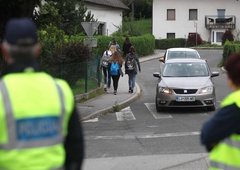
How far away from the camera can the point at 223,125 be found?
13.5ft

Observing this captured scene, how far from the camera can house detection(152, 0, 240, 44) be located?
72875 mm

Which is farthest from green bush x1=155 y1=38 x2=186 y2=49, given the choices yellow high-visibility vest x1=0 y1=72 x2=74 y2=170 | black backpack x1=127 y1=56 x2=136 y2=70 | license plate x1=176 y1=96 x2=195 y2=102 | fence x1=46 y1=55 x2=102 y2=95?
yellow high-visibility vest x1=0 y1=72 x2=74 y2=170

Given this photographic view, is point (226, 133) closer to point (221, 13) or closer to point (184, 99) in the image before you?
point (184, 99)

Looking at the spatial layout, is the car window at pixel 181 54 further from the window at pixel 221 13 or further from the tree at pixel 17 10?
the window at pixel 221 13

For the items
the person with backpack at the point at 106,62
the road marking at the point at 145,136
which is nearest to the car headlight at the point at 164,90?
the road marking at the point at 145,136

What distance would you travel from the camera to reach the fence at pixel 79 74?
62.0 ft

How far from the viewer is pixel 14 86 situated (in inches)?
136

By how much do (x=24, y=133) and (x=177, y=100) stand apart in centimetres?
1390

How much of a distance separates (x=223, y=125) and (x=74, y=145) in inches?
42.8

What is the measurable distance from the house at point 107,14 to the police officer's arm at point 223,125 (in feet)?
168

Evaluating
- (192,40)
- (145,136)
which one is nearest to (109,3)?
(192,40)

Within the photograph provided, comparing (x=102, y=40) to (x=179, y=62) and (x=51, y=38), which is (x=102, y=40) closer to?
(x=51, y=38)

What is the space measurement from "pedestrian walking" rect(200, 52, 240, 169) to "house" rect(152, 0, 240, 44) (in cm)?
6934

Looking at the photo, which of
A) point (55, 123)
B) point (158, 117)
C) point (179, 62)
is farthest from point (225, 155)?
point (179, 62)
